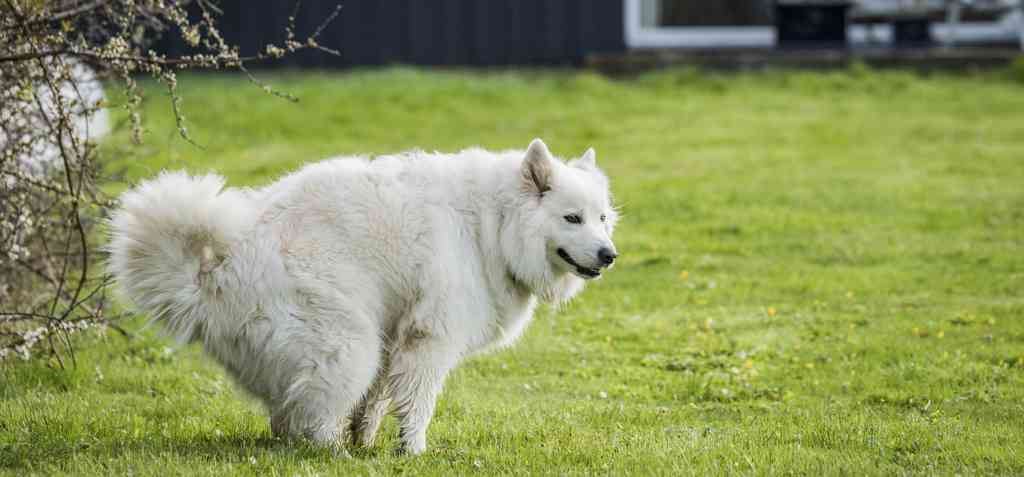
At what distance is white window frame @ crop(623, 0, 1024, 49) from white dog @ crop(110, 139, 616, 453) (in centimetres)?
1938

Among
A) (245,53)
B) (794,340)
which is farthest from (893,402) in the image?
(245,53)

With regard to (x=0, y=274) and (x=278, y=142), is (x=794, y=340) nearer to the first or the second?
(x=0, y=274)

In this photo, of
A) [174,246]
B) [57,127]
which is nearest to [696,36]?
[57,127]

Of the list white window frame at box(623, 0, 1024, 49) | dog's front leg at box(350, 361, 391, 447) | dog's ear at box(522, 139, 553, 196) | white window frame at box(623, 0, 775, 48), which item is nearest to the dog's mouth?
dog's ear at box(522, 139, 553, 196)

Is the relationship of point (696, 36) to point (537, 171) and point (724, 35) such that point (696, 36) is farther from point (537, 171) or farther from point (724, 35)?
point (537, 171)

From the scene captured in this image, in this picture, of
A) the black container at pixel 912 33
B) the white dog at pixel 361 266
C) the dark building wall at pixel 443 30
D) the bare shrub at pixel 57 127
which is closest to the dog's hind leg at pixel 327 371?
the white dog at pixel 361 266

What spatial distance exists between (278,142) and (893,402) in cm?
1295

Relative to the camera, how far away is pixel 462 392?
8.43m

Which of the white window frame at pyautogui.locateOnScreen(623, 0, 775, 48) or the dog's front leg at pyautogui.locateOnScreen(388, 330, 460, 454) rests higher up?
the dog's front leg at pyautogui.locateOnScreen(388, 330, 460, 454)

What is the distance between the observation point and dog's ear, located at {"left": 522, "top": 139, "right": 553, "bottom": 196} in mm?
6684

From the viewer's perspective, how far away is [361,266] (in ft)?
20.4

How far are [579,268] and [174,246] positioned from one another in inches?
87.1

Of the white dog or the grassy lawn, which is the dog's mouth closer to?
the white dog

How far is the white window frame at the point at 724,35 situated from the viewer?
2609 cm
